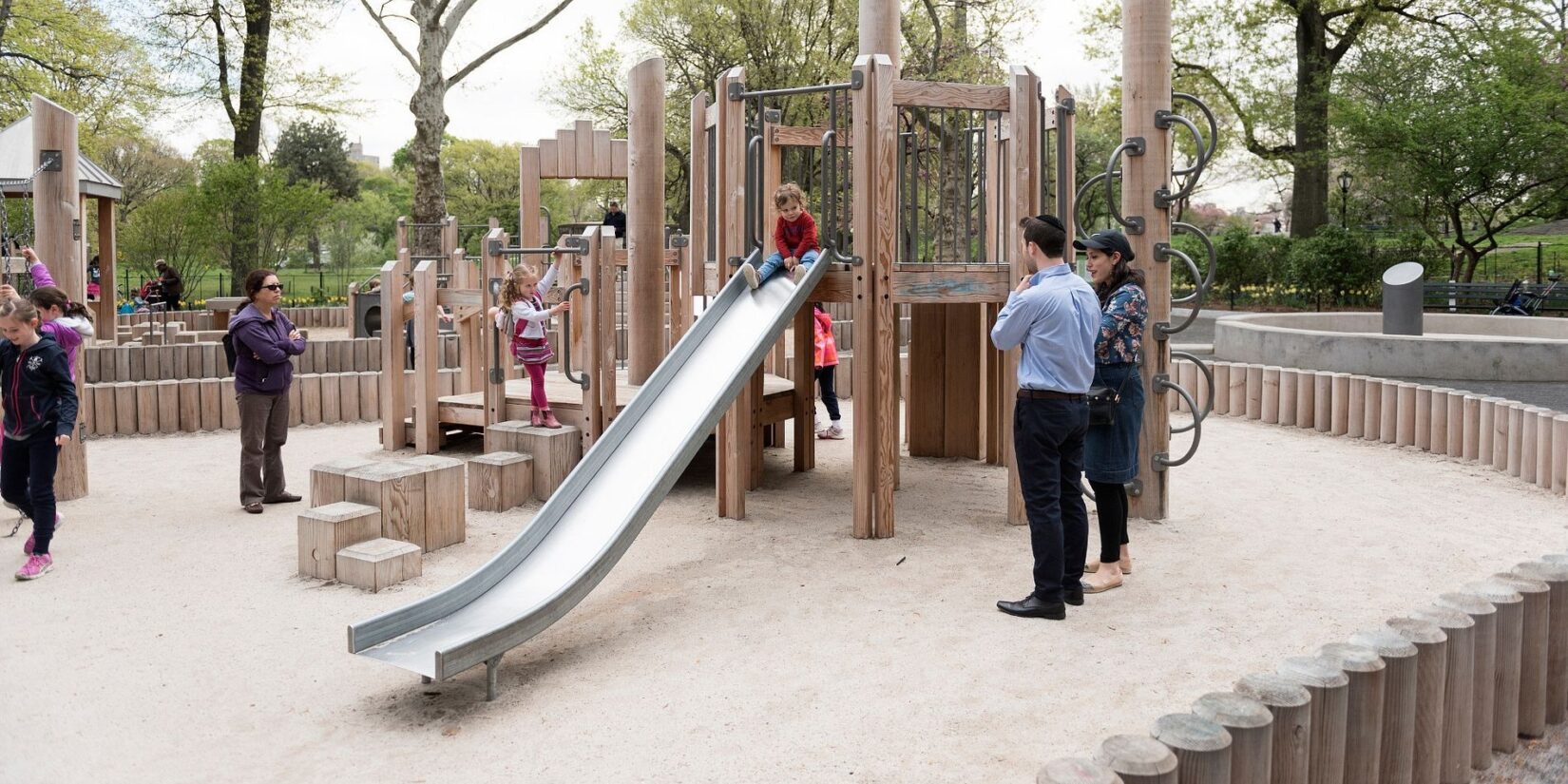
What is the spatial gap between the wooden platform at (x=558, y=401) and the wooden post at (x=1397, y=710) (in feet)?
16.9

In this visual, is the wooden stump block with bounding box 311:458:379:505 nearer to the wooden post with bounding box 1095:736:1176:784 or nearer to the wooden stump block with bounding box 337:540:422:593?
the wooden stump block with bounding box 337:540:422:593

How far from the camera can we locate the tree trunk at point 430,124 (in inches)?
1043

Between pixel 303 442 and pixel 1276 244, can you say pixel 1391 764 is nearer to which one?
pixel 303 442

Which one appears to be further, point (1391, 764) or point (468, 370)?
point (468, 370)

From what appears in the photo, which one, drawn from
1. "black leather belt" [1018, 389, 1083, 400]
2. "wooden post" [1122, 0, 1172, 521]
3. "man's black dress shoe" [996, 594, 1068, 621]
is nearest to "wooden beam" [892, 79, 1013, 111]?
"wooden post" [1122, 0, 1172, 521]

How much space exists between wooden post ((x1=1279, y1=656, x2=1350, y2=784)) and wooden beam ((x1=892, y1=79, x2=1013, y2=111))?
4.26 m

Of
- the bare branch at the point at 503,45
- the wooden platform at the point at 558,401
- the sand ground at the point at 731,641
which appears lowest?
the sand ground at the point at 731,641

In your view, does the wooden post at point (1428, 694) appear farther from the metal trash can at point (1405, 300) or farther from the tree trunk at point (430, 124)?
the tree trunk at point (430, 124)

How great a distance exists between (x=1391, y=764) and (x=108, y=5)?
34.1 meters

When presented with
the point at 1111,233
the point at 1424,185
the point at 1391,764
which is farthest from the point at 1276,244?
the point at 1391,764

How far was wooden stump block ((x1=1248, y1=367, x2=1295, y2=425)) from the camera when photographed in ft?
37.4

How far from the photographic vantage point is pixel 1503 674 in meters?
4.06

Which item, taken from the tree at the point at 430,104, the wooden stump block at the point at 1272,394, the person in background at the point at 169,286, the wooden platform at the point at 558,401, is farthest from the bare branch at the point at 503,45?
the wooden stump block at the point at 1272,394

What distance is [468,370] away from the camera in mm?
10961
